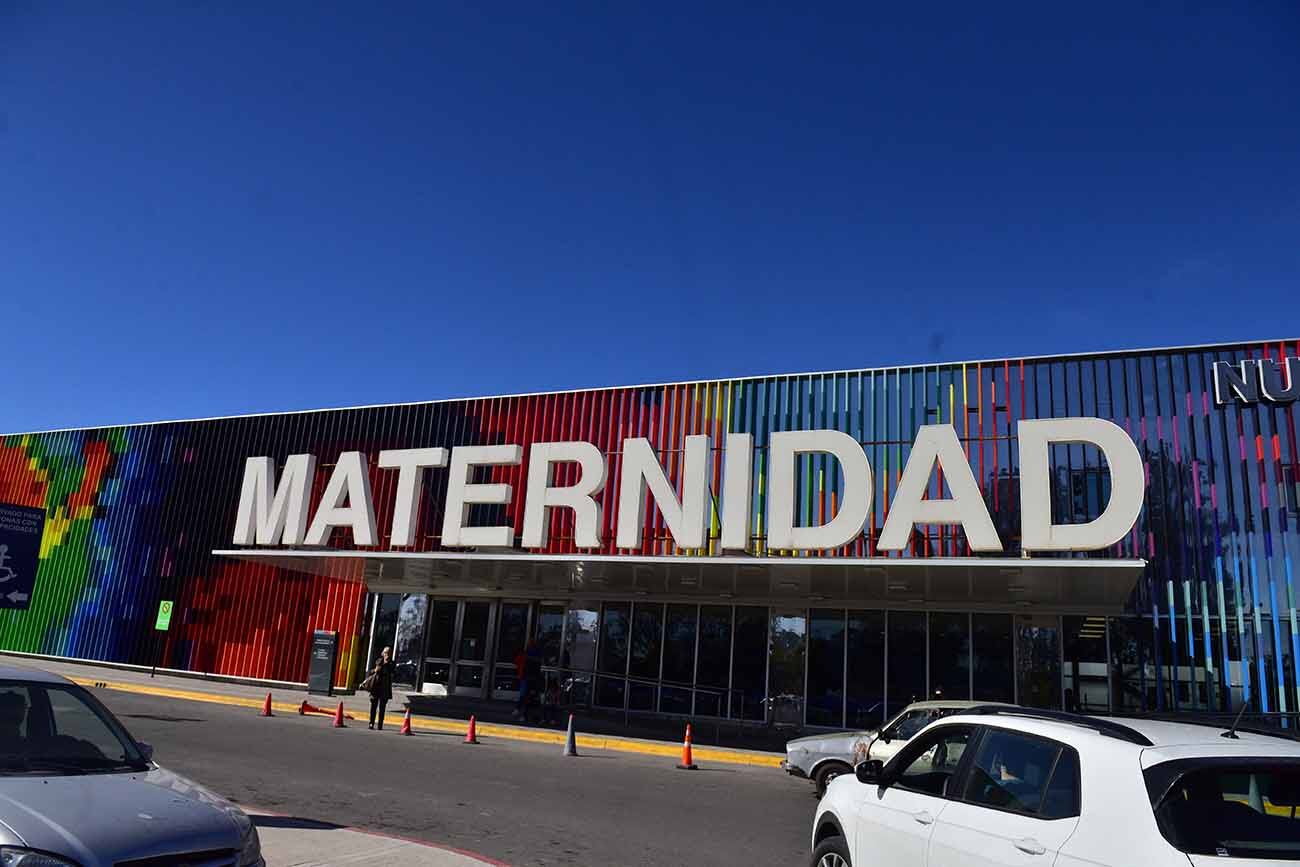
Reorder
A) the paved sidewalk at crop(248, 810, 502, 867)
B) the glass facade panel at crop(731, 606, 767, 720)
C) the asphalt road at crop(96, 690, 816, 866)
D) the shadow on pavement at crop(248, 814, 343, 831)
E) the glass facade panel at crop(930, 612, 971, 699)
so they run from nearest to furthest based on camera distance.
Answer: the paved sidewalk at crop(248, 810, 502, 867) → the shadow on pavement at crop(248, 814, 343, 831) → the asphalt road at crop(96, 690, 816, 866) → the glass facade panel at crop(930, 612, 971, 699) → the glass facade panel at crop(731, 606, 767, 720)

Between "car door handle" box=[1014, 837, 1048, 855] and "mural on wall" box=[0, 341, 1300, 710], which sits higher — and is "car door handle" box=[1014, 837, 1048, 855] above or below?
below

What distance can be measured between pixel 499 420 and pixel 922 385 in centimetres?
1216

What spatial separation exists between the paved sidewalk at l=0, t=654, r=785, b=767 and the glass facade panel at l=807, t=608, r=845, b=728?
3.38 m

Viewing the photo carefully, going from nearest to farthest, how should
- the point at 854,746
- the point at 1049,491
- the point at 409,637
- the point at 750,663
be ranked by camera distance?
1. the point at 854,746
2. the point at 1049,491
3. the point at 750,663
4. the point at 409,637

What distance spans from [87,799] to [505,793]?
294 inches

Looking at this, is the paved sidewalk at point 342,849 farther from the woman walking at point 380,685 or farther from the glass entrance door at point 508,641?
the glass entrance door at point 508,641

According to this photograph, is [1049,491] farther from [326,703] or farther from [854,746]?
[326,703]

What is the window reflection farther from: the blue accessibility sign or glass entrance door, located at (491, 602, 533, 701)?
the blue accessibility sign

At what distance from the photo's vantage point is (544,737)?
62.1 feet

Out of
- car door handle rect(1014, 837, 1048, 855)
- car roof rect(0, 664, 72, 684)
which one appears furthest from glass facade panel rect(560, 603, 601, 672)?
car door handle rect(1014, 837, 1048, 855)

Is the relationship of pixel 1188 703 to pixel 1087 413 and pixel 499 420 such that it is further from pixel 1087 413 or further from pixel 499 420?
pixel 499 420

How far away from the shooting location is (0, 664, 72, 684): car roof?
5.85 meters

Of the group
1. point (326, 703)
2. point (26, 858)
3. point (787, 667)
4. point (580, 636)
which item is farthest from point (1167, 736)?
point (326, 703)

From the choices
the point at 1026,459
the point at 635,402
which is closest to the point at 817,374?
the point at 635,402
